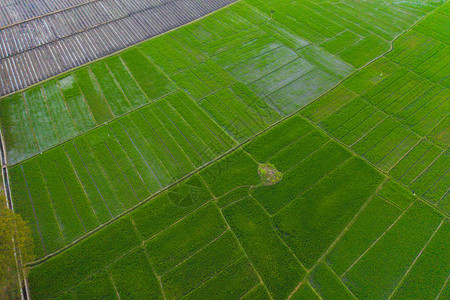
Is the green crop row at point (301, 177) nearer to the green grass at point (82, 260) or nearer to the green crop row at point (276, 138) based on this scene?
the green crop row at point (276, 138)

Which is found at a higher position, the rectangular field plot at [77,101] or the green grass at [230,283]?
the rectangular field plot at [77,101]

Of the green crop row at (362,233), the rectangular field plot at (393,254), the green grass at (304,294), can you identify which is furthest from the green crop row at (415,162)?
the green grass at (304,294)

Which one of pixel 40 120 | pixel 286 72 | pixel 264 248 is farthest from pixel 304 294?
pixel 40 120

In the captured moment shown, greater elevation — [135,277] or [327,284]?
[135,277]

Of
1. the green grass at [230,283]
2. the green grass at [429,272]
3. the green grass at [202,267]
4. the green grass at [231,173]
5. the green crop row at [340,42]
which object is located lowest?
the green grass at [429,272]

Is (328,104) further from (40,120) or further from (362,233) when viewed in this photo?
(40,120)

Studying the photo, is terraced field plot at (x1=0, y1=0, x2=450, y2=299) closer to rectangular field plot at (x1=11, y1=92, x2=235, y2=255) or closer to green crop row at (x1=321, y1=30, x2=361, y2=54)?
rectangular field plot at (x1=11, y1=92, x2=235, y2=255)

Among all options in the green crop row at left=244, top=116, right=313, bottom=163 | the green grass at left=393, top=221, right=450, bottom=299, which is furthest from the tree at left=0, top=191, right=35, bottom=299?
the green grass at left=393, top=221, right=450, bottom=299

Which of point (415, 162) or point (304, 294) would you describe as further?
point (415, 162)
